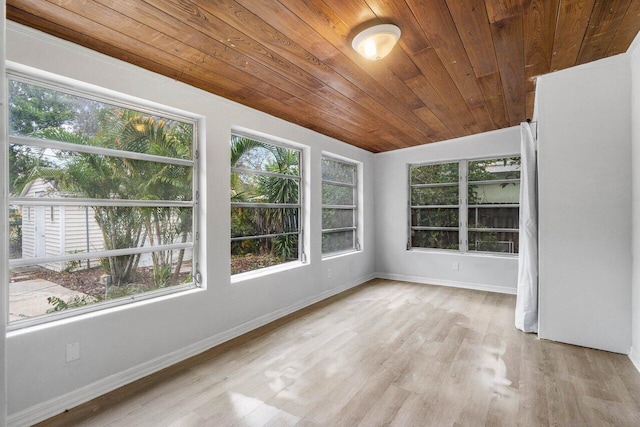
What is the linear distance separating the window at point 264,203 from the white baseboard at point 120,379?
0.63 metres

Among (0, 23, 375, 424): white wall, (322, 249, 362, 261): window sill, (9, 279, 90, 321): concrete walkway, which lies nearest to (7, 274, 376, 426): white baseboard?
(0, 23, 375, 424): white wall

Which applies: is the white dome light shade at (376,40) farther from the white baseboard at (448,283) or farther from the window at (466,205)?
the white baseboard at (448,283)

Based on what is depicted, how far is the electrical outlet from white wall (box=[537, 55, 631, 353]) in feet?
13.1

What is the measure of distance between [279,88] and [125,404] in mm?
2767

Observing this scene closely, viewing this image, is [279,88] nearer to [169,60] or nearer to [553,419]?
[169,60]

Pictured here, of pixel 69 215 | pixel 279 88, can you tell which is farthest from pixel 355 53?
pixel 69 215

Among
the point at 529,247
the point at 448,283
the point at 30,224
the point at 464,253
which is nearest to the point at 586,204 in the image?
the point at 529,247

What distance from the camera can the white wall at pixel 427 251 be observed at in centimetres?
477

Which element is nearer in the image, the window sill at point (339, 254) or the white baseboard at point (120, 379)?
the white baseboard at point (120, 379)

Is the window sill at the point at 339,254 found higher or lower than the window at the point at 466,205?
lower

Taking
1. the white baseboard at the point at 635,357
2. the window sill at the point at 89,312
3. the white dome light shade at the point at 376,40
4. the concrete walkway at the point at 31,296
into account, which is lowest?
the white baseboard at the point at 635,357

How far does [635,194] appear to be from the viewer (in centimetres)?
263

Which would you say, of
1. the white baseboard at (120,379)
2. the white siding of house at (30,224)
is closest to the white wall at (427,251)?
the white baseboard at (120,379)

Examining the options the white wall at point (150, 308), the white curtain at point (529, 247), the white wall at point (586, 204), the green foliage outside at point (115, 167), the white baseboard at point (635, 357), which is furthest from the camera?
the white curtain at point (529, 247)
